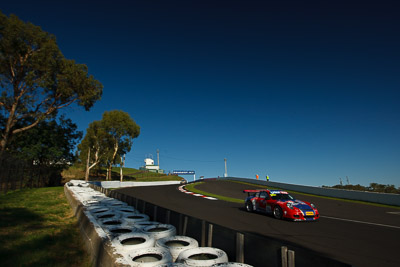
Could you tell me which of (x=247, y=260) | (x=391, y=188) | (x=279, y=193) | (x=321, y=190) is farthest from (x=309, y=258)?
(x=391, y=188)

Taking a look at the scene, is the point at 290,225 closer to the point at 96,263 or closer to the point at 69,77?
the point at 96,263

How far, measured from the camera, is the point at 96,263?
4.11m

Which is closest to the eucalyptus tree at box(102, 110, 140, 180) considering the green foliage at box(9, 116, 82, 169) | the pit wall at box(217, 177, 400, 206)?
the green foliage at box(9, 116, 82, 169)

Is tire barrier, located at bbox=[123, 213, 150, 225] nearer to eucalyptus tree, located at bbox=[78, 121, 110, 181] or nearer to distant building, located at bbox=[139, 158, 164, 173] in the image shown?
eucalyptus tree, located at bbox=[78, 121, 110, 181]

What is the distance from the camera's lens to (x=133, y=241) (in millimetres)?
4422

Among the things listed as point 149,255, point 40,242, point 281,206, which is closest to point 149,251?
point 149,255

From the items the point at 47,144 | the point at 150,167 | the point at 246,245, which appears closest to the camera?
the point at 246,245

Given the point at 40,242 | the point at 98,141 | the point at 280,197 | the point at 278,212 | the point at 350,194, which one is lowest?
the point at 40,242

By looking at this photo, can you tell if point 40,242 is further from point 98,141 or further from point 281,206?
point 98,141

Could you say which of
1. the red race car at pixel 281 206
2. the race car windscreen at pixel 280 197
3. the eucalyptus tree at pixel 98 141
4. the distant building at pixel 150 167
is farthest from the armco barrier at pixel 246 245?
the distant building at pixel 150 167

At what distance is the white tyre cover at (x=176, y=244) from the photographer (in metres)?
3.77

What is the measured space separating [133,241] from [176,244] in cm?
84

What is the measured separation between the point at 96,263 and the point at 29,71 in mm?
25517

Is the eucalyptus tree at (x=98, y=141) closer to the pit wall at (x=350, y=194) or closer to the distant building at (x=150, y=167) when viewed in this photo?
the pit wall at (x=350, y=194)
